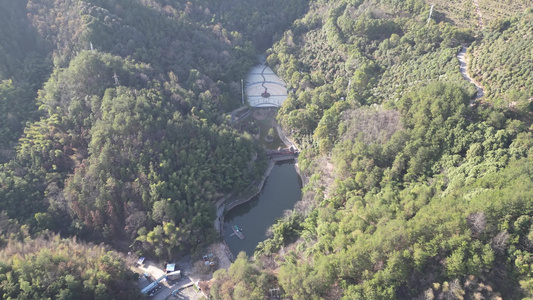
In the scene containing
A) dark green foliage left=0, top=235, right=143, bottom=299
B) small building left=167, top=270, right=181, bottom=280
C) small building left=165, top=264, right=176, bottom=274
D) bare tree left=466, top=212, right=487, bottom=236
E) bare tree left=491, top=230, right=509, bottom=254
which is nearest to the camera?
bare tree left=491, top=230, right=509, bottom=254

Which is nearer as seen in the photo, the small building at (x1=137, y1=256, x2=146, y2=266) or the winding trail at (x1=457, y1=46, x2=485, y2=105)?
the small building at (x1=137, y1=256, x2=146, y2=266)

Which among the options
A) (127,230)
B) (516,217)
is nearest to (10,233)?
(127,230)

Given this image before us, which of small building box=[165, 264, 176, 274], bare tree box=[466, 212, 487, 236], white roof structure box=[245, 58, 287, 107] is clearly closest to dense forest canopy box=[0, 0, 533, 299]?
bare tree box=[466, 212, 487, 236]

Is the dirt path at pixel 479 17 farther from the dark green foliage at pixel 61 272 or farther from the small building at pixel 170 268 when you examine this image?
the dark green foliage at pixel 61 272

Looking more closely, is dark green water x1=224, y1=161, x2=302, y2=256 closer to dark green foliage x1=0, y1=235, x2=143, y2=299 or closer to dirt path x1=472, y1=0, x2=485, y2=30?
dark green foliage x1=0, y1=235, x2=143, y2=299

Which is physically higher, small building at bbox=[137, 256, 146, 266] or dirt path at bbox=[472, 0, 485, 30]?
dirt path at bbox=[472, 0, 485, 30]
